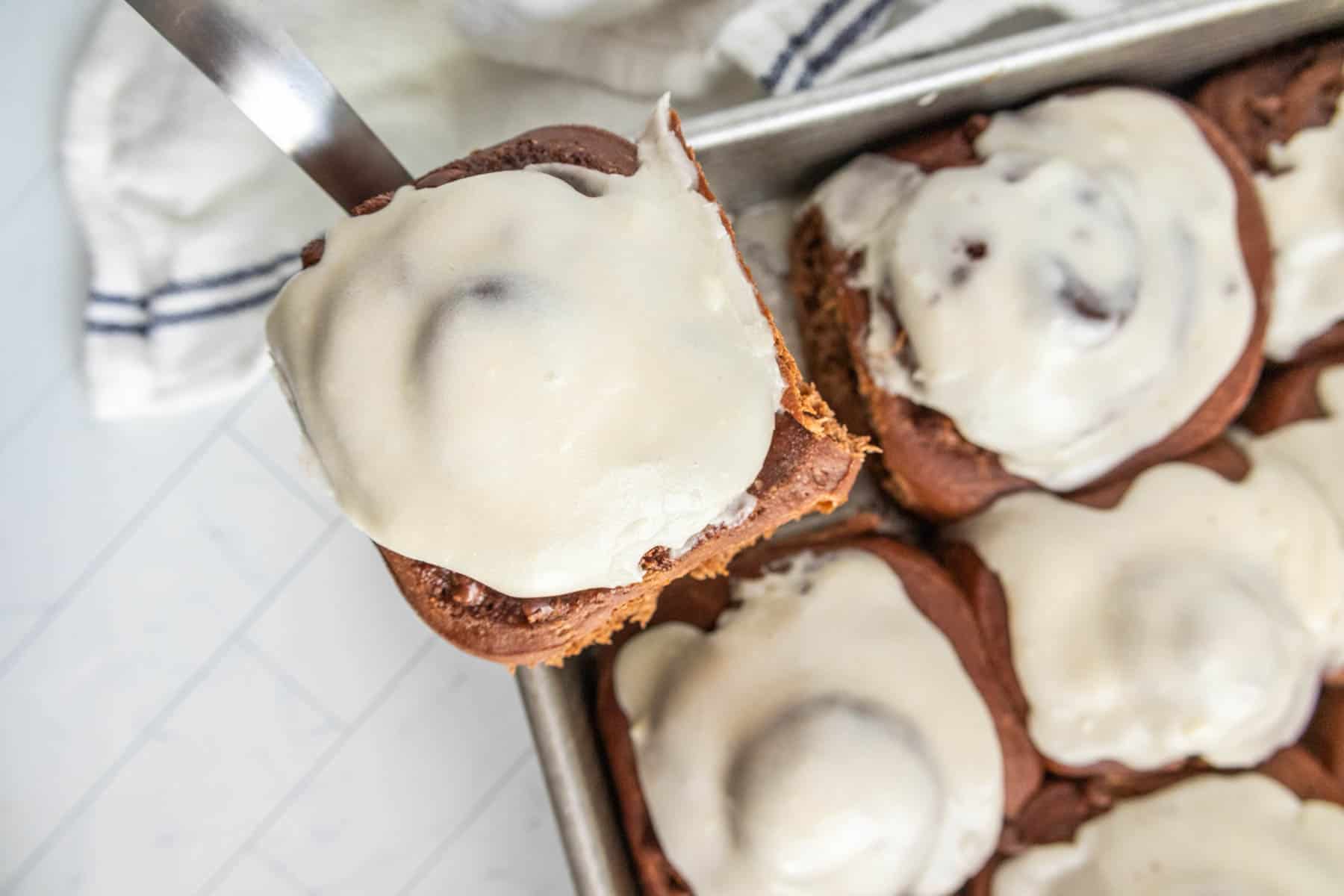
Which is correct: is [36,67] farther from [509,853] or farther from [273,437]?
[509,853]

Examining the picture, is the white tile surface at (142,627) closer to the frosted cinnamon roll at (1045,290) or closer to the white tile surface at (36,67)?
the white tile surface at (36,67)

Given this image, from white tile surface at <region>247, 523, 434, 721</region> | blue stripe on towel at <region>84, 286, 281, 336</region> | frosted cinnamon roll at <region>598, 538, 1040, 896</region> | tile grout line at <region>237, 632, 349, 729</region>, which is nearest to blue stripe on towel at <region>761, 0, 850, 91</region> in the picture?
frosted cinnamon roll at <region>598, 538, 1040, 896</region>

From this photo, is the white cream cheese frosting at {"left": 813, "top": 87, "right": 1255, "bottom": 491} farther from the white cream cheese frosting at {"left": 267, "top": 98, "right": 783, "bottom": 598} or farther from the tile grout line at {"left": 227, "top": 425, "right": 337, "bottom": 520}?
the tile grout line at {"left": 227, "top": 425, "right": 337, "bottom": 520}

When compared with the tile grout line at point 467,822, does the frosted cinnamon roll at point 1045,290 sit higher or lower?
higher

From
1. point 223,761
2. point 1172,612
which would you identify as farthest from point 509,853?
point 1172,612

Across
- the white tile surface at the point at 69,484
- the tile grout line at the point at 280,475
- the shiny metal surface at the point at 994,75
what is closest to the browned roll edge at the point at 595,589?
the shiny metal surface at the point at 994,75

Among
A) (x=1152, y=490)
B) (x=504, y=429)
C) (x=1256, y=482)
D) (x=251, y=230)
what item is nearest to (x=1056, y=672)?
(x=1152, y=490)
